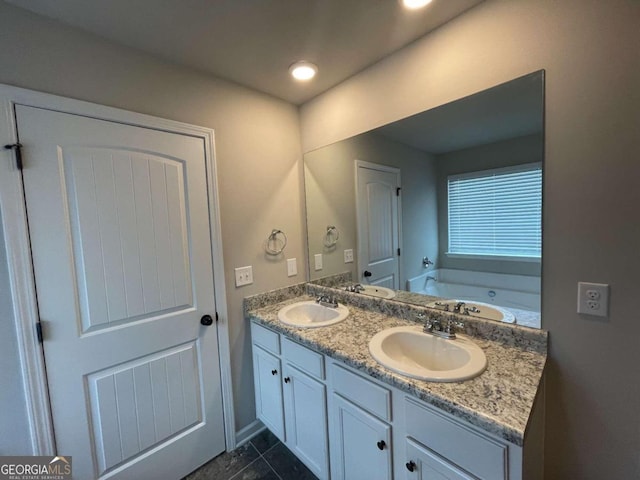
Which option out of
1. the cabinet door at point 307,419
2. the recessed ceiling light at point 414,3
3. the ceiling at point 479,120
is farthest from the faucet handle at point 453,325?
the recessed ceiling light at point 414,3

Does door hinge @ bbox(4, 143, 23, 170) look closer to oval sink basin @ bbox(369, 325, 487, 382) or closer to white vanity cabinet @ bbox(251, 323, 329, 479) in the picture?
white vanity cabinet @ bbox(251, 323, 329, 479)

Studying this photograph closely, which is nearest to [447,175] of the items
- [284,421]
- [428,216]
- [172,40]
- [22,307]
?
[428,216]

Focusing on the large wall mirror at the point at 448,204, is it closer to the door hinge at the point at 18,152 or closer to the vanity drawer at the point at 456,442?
the vanity drawer at the point at 456,442

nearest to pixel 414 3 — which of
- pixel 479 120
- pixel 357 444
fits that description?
pixel 479 120

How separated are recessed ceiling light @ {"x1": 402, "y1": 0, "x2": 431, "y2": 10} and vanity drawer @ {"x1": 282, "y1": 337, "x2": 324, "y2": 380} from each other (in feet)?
5.38

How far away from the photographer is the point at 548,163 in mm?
1053

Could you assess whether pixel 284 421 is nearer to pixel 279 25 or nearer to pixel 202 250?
pixel 202 250

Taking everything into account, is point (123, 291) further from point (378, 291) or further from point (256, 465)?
point (378, 291)

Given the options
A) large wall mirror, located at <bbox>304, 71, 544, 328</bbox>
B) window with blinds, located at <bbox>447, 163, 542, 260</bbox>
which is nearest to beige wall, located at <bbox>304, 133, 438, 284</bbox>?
large wall mirror, located at <bbox>304, 71, 544, 328</bbox>

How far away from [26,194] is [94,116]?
44cm

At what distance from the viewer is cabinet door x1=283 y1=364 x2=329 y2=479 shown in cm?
134

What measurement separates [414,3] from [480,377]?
5.01 ft

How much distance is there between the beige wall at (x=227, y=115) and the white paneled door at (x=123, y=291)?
14 centimetres

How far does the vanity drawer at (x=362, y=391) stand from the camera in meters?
1.04
